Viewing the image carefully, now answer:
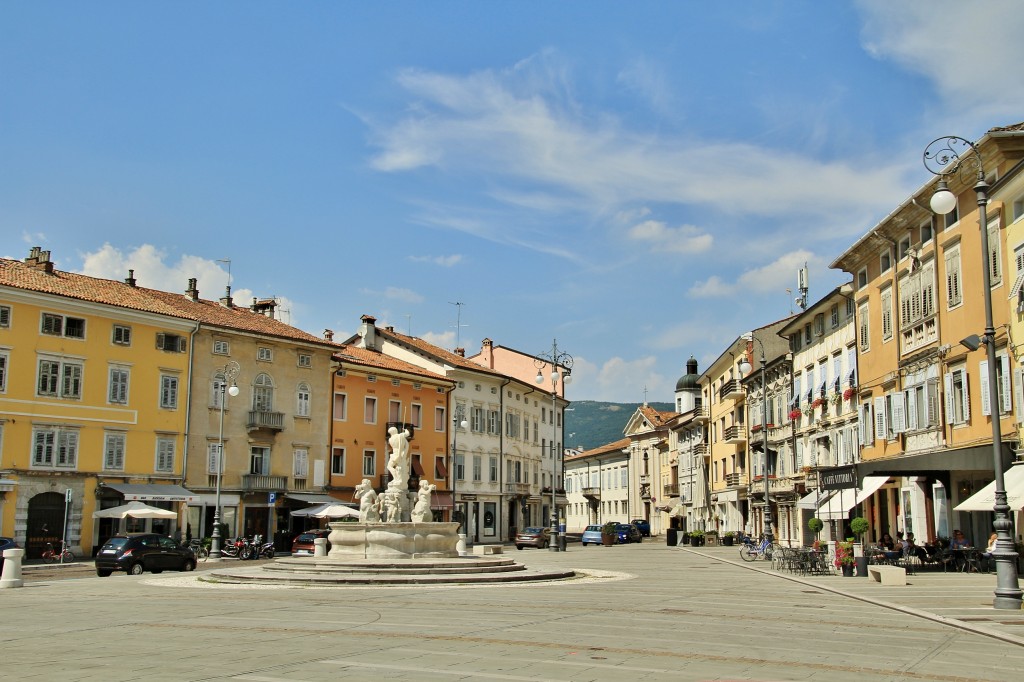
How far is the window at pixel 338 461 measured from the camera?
184ft

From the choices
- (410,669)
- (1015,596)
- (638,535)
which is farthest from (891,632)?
(638,535)

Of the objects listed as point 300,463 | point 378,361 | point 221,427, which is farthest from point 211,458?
point 378,361

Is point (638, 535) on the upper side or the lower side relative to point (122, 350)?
lower

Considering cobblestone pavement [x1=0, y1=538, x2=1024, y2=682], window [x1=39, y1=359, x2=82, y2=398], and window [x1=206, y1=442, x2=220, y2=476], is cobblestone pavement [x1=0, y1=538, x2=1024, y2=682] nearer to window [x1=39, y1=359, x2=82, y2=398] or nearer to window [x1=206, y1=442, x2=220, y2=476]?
window [x1=39, y1=359, x2=82, y2=398]

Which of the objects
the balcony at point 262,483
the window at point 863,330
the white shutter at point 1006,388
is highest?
the window at point 863,330

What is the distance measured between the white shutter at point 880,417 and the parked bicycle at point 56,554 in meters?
32.4

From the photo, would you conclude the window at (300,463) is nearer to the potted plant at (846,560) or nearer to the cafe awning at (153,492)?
the cafe awning at (153,492)

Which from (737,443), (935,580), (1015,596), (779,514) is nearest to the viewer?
(1015,596)

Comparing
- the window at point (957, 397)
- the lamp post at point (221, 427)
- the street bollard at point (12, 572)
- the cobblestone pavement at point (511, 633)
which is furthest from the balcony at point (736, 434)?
the street bollard at point (12, 572)

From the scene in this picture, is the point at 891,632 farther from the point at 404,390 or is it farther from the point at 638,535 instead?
the point at 638,535

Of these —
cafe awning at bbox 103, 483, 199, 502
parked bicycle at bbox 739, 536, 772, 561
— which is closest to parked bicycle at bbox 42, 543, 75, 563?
cafe awning at bbox 103, 483, 199, 502

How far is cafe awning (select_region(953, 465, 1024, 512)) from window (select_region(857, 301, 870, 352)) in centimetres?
1394

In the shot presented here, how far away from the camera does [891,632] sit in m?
15.9

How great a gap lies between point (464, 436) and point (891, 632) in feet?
172
